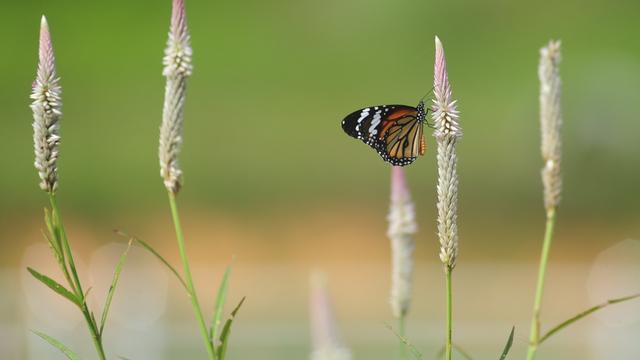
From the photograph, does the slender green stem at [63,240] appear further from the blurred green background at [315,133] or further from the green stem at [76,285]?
the blurred green background at [315,133]

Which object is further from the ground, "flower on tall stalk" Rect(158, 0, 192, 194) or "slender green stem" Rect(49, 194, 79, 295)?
"flower on tall stalk" Rect(158, 0, 192, 194)

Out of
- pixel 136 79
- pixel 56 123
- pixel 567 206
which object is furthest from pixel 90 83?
pixel 56 123

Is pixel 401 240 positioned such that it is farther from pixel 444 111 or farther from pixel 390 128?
pixel 444 111

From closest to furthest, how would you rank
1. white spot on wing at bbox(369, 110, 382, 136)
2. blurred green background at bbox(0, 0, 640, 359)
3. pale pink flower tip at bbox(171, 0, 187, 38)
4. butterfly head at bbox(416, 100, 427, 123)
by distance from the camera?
pale pink flower tip at bbox(171, 0, 187, 38), butterfly head at bbox(416, 100, 427, 123), white spot on wing at bbox(369, 110, 382, 136), blurred green background at bbox(0, 0, 640, 359)

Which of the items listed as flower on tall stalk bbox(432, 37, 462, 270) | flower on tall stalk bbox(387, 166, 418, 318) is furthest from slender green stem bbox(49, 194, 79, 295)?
flower on tall stalk bbox(387, 166, 418, 318)

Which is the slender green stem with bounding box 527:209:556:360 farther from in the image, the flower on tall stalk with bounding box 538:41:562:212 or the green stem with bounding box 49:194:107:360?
the green stem with bounding box 49:194:107:360

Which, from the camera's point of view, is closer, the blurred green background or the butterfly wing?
the butterfly wing
